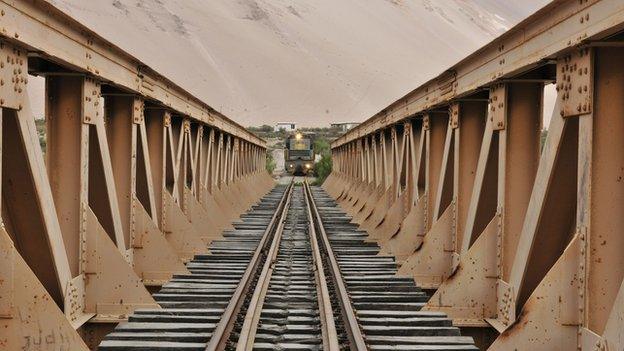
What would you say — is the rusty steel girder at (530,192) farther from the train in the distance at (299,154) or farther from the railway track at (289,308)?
the train in the distance at (299,154)

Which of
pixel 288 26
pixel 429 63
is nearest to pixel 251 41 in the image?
pixel 288 26

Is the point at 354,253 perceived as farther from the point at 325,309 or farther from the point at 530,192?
the point at 530,192

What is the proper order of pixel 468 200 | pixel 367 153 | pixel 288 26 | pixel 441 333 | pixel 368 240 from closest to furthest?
pixel 441 333 < pixel 468 200 < pixel 368 240 < pixel 367 153 < pixel 288 26

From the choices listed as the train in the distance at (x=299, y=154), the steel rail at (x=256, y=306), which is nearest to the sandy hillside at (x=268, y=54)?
the train in the distance at (x=299, y=154)

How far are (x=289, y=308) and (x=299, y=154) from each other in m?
50.4

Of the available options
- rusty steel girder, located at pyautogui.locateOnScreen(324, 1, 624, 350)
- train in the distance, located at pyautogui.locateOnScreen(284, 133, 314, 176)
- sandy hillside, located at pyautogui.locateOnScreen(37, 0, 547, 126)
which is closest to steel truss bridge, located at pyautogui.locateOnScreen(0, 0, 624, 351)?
rusty steel girder, located at pyautogui.locateOnScreen(324, 1, 624, 350)

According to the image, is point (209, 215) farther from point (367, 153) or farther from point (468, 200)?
point (468, 200)

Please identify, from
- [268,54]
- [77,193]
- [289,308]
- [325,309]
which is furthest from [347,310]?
[268,54]

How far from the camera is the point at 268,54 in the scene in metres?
142

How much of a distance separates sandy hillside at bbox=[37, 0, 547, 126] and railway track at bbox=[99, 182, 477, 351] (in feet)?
356

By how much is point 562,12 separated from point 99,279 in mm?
5079

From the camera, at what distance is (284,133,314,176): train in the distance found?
193ft

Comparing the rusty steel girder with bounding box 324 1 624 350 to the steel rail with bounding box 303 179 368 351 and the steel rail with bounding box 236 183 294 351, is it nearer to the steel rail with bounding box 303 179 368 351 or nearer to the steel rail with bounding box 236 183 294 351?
the steel rail with bounding box 303 179 368 351

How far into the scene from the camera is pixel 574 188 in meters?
6.32
